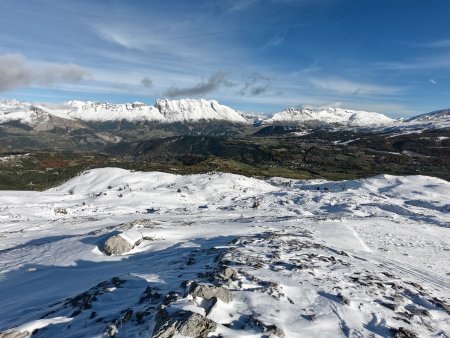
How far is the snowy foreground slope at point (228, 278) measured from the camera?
11.9 m

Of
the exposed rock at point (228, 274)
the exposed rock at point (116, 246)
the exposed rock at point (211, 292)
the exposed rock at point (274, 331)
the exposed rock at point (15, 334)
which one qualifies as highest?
the exposed rock at point (211, 292)

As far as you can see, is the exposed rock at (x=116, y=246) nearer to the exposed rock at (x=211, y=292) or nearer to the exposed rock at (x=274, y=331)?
the exposed rock at (x=211, y=292)

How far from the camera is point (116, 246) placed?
74.6 feet

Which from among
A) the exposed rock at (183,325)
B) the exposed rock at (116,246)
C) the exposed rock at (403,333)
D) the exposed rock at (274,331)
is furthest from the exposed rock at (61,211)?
the exposed rock at (403,333)

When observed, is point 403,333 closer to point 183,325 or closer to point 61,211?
point 183,325

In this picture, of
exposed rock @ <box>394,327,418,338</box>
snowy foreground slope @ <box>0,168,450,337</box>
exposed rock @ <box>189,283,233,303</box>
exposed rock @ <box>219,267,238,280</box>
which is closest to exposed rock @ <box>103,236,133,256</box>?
snowy foreground slope @ <box>0,168,450,337</box>

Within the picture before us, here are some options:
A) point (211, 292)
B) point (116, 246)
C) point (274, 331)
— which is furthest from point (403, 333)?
point (116, 246)

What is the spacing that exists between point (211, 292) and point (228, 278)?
2304 millimetres

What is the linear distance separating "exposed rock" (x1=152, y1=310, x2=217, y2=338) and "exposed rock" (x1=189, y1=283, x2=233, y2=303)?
1.68 m

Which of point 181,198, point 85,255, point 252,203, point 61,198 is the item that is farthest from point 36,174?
point 85,255

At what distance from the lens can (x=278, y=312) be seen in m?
12.4

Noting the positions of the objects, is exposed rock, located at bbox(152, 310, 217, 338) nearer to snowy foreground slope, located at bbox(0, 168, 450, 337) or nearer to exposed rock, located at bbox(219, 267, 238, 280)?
snowy foreground slope, located at bbox(0, 168, 450, 337)

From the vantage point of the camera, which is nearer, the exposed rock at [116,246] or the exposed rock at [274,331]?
the exposed rock at [274,331]

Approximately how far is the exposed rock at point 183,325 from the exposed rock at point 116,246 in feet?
40.4
